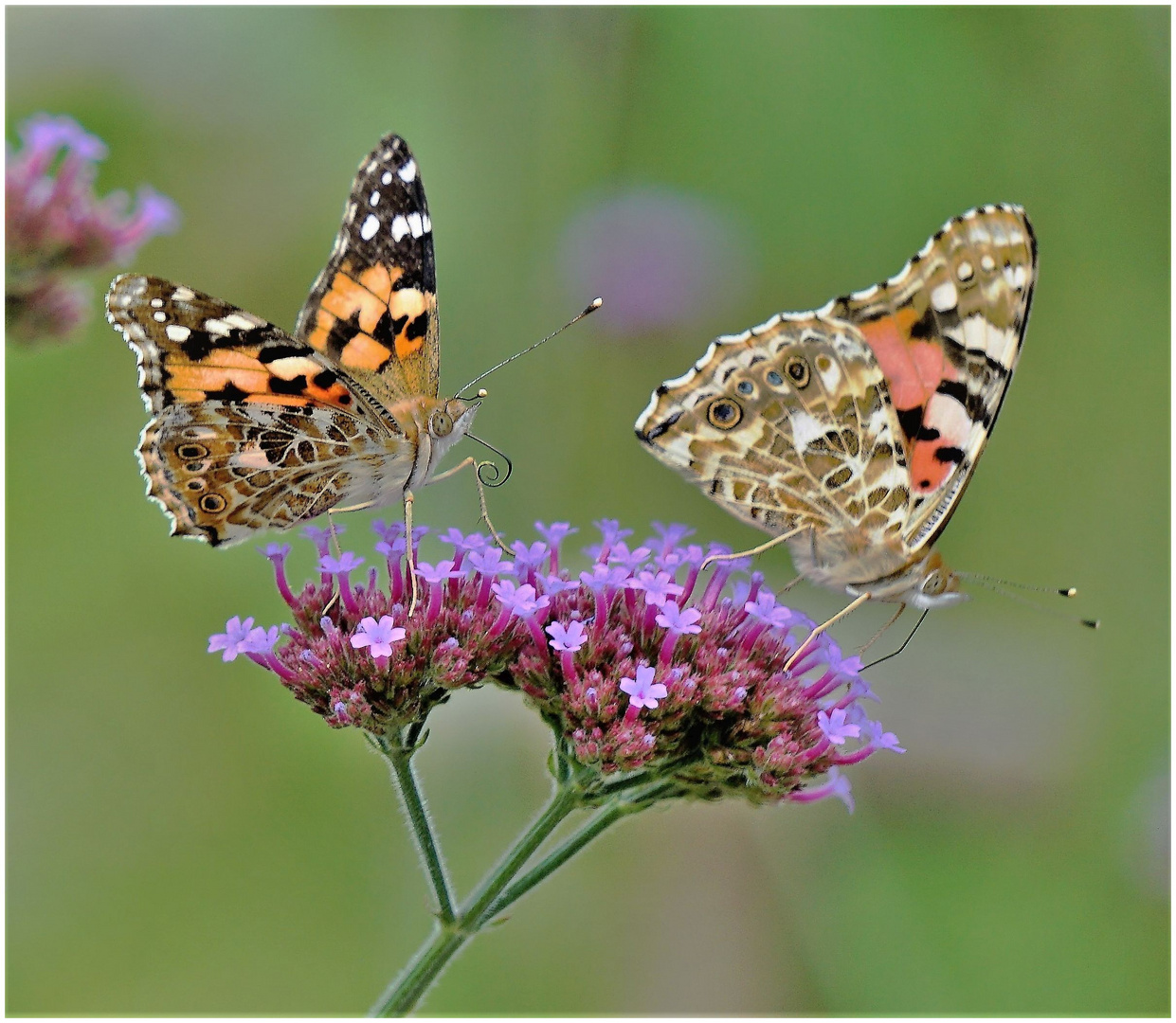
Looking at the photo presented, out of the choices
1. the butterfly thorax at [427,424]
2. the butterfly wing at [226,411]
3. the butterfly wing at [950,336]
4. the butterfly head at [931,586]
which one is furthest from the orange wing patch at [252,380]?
the butterfly head at [931,586]

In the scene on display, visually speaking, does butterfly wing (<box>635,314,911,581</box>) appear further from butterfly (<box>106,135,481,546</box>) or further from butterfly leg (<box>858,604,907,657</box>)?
butterfly (<box>106,135,481,546</box>)

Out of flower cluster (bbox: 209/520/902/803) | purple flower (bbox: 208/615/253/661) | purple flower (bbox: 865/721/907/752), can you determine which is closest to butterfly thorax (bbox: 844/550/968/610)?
flower cluster (bbox: 209/520/902/803)

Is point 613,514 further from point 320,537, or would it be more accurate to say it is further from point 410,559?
point 410,559

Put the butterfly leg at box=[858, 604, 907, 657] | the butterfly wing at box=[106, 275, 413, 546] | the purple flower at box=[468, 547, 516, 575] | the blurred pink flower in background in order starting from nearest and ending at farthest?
the purple flower at box=[468, 547, 516, 575]
the butterfly wing at box=[106, 275, 413, 546]
the butterfly leg at box=[858, 604, 907, 657]
the blurred pink flower in background

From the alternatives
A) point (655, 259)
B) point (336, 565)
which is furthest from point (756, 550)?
point (655, 259)

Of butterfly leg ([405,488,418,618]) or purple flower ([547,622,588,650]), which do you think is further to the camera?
butterfly leg ([405,488,418,618])

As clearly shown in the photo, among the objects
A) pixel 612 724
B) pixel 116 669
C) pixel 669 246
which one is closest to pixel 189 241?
pixel 116 669
